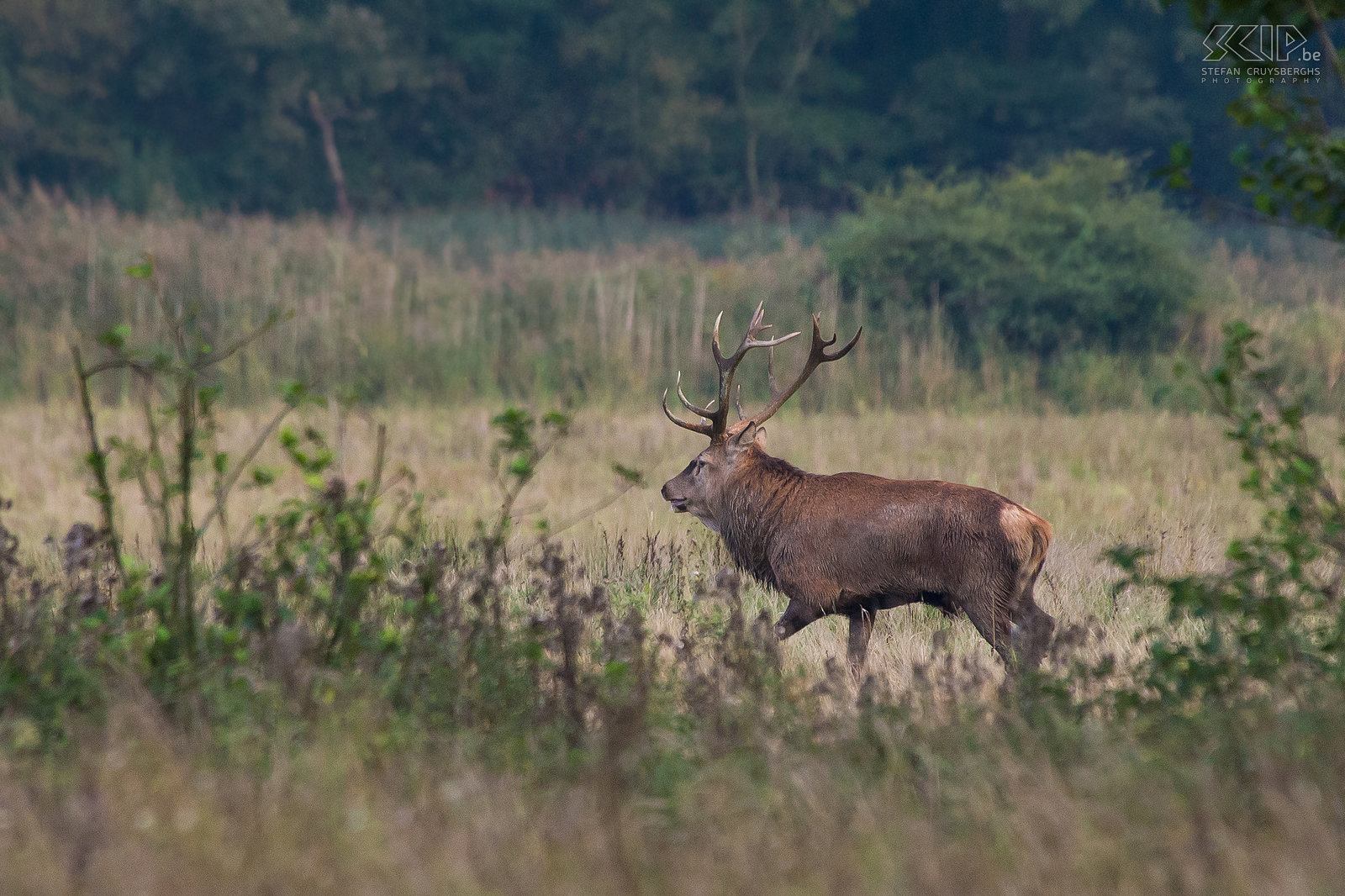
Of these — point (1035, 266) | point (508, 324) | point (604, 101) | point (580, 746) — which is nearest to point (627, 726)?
point (580, 746)

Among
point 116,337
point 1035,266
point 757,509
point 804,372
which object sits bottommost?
point 1035,266

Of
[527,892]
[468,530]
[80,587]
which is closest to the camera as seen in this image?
[527,892]

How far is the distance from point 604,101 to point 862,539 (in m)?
33.3

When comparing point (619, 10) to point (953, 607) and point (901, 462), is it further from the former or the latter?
point (953, 607)

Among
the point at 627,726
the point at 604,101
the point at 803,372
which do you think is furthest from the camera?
the point at 604,101

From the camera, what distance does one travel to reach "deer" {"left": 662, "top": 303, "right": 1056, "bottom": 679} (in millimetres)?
6129

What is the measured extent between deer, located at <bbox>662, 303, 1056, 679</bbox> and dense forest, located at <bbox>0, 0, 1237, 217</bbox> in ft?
96.7

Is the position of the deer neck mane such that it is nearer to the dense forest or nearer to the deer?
the deer

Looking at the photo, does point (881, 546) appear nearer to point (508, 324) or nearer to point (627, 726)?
point (627, 726)

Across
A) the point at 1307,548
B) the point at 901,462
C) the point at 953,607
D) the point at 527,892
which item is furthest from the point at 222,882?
the point at 901,462

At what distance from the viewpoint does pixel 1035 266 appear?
2019cm

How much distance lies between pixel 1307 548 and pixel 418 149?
3640 centimetres

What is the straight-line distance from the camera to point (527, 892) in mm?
3209

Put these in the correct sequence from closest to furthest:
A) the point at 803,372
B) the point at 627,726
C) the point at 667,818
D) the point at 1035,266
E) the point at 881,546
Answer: the point at 667,818 → the point at 627,726 → the point at 881,546 → the point at 803,372 → the point at 1035,266
